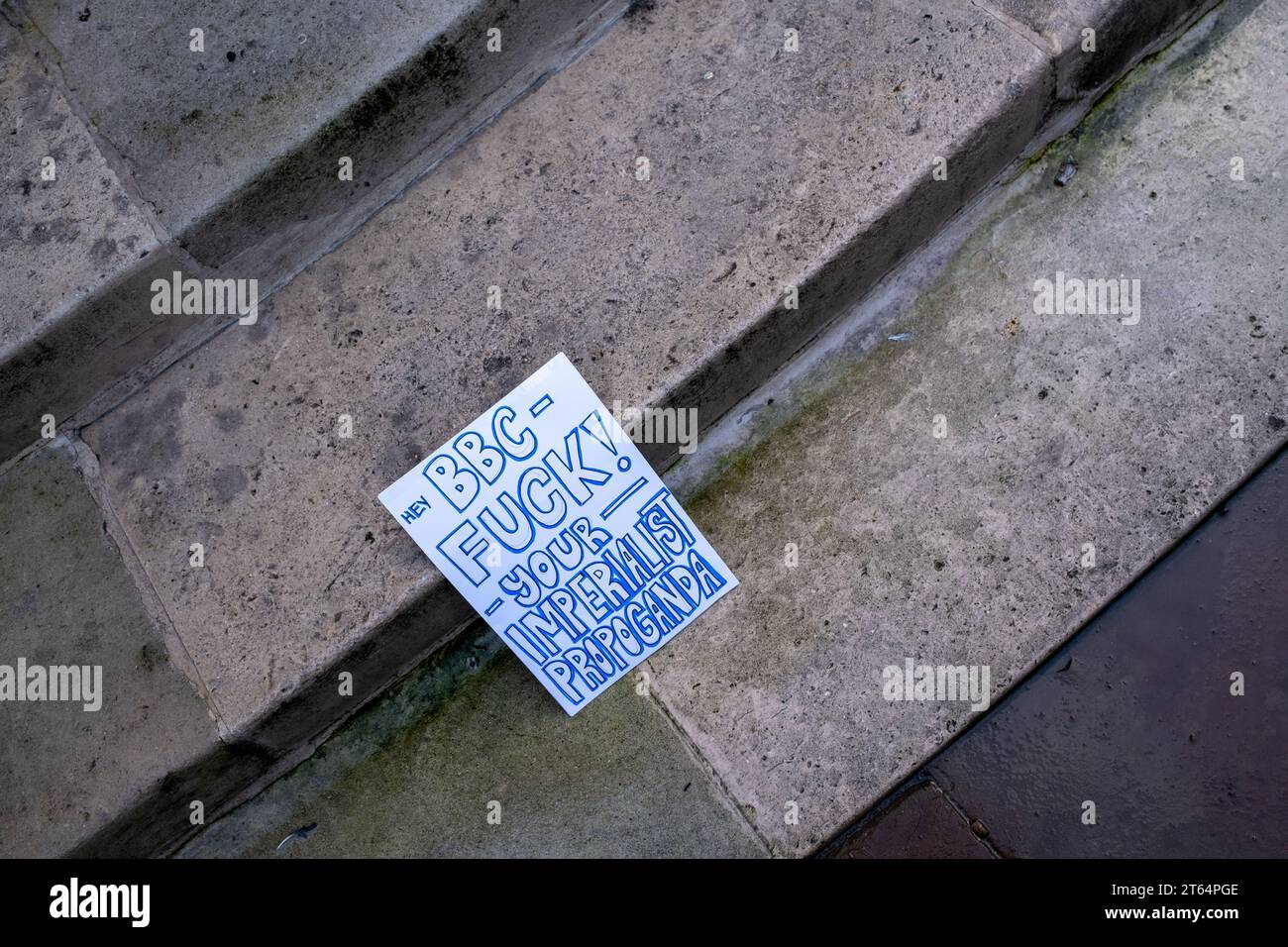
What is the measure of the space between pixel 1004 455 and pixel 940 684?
1.91 ft

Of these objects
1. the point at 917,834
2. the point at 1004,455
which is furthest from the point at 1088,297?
the point at 917,834

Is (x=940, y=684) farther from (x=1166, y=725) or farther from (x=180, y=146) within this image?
(x=180, y=146)

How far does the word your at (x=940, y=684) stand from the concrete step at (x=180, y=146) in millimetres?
1706

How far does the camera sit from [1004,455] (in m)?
2.61

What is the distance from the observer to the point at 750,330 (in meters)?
2.50

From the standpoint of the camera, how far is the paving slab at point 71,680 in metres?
2.38

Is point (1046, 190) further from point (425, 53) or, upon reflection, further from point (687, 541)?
point (425, 53)

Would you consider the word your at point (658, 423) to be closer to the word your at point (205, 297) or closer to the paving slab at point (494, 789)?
the paving slab at point (494, 789)

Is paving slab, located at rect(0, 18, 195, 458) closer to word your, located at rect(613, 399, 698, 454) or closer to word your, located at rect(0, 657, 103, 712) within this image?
word your, located at rect(0, 657, 103, 712)

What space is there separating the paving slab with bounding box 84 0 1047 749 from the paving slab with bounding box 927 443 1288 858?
1022 mm

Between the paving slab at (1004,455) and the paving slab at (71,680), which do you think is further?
the paving slab at (1004,455)
